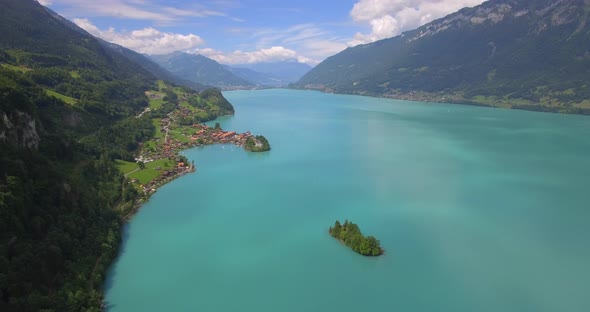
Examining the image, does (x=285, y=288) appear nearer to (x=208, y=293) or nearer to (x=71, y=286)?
(x=208, y=293)

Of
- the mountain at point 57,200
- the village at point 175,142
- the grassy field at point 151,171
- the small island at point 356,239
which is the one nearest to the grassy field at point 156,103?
the village at point 175,142

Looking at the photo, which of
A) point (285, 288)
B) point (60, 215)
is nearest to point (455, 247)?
point (285, 288)

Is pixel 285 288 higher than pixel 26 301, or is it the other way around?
pixel 26 301

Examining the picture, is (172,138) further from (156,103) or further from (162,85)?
(162,85)

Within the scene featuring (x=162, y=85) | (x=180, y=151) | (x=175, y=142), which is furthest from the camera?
(x=162, y=85)

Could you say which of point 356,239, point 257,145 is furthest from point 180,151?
point 356,239

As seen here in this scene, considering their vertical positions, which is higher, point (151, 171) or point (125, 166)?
point (125, 166)

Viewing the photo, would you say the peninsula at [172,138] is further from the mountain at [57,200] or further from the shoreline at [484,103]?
the shoreline at [484,103]
